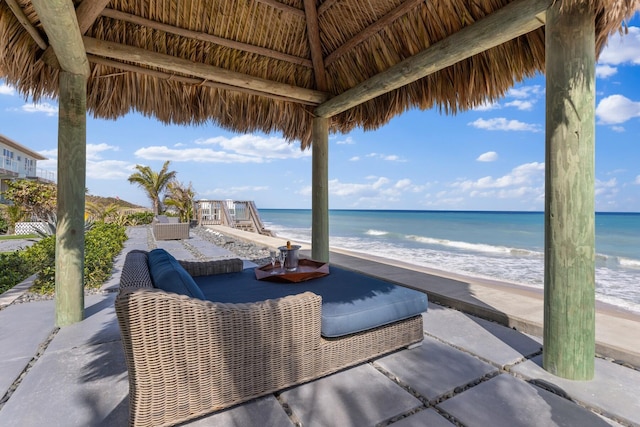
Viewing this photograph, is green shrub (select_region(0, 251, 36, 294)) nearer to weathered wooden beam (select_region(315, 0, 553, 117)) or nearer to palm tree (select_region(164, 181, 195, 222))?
weathered wooden beam (select_region(315, 0, 553, 117))

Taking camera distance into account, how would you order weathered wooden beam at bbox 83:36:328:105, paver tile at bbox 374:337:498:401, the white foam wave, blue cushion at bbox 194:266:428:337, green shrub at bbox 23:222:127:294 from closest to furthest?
paver tile at bbox 374:337:498:401 → blue cushion at bbox 194:266:428:337 → weathered wooden beam at bbox 83:36:328:105 → green shrub at bbox 23:222:127:294 → the white foam wave

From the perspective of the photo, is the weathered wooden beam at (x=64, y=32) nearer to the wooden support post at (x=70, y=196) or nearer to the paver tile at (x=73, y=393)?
the wooden support post at (x=70, y=196)

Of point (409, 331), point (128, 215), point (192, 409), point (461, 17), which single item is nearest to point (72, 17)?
point (192, 409)

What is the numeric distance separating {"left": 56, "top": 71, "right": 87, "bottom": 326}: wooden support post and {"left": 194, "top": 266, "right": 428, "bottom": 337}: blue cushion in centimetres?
102

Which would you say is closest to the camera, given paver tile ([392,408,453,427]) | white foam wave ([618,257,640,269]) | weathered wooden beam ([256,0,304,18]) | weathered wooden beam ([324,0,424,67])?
paver tile ([392,408,453,427])

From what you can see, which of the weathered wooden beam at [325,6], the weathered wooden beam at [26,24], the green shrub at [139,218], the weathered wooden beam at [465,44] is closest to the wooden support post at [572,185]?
the weathered wooden beam at [465,44]

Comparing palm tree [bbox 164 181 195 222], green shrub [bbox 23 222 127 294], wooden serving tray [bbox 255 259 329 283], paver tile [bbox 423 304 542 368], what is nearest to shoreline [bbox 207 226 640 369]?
paver tile [bbox 423 304 542 368]

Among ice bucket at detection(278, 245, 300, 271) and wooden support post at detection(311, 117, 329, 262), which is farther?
wooden support post at detection(311, 117, 329, 262)

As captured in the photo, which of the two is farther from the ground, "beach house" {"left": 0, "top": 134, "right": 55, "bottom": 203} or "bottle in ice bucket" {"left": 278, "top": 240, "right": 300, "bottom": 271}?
"beach house" {"left": 0, "top": 134, "right": 55, "bottom": 203}

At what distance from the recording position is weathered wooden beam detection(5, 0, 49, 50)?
6.95ft

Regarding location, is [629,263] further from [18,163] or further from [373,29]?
[18,163]

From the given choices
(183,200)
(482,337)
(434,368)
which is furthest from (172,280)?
(183,200)

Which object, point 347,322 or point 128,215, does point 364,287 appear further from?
point 128,215

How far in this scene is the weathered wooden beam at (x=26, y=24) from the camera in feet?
6.95
